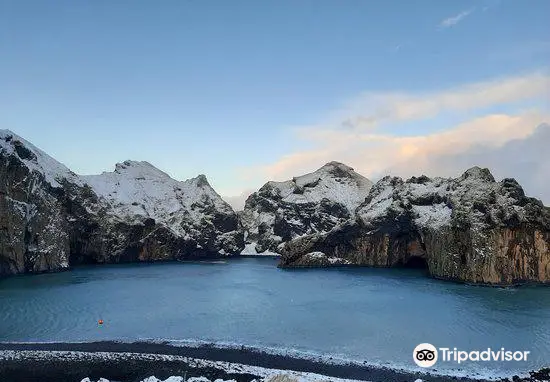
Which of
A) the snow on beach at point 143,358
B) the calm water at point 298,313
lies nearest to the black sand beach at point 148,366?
the snow on beach at point 143,358

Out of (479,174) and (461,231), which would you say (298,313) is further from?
(479,174)

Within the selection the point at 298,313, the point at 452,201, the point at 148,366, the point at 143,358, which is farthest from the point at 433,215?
the point at 148,366

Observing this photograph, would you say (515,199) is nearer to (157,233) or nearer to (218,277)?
(218,277)

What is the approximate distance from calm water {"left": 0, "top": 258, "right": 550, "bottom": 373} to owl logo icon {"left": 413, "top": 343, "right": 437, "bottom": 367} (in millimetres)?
899

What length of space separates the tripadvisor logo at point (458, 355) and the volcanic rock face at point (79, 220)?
106859 mm

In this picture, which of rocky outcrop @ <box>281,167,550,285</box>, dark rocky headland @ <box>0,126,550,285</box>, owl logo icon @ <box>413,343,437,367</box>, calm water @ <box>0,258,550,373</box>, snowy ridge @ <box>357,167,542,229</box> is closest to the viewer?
owl logo icon @ <box>413,343,437,367</box>

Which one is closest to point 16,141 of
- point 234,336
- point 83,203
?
point 83,203

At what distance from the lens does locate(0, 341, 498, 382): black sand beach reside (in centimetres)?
4556

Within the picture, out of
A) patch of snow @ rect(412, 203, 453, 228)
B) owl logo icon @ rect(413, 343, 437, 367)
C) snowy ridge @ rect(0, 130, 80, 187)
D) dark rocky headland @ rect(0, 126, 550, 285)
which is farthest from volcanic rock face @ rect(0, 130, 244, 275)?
owl logo icon @ rect(413, 343, 437, 367)

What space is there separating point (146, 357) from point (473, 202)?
82.7 metres

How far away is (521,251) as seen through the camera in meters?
101

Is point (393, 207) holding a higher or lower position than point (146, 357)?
higher

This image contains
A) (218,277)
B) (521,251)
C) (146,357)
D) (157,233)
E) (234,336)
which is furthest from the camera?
(157,233)

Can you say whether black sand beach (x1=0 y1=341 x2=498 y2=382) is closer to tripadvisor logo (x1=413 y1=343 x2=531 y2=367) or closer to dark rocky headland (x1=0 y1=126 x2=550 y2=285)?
tripadvisor logo (x1=413 y1=343 x2=531 y2=367)
